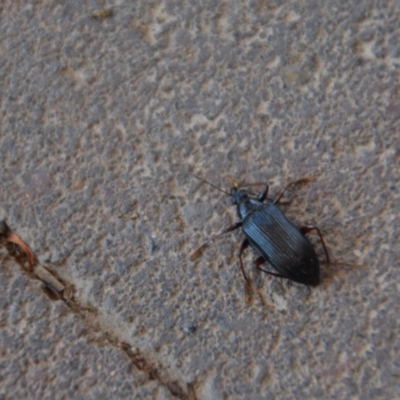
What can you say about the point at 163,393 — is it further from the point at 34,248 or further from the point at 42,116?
the point at 42,116

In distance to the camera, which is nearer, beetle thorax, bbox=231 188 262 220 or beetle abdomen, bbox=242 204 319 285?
beetle abdomen, bbox=242 204 319 285

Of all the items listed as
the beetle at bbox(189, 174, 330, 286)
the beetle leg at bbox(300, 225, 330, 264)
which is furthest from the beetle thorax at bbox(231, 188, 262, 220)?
the beetle leg at bbox(300, 225, 330, 264)

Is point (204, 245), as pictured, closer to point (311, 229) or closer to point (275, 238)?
point (275, 238)

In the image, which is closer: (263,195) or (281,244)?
(281,244)

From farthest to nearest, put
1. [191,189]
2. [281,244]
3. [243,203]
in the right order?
[191,189], [243,203], [281,244]

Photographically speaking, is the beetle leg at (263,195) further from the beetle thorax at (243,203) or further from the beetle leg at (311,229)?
the beetle leg at (311,229)

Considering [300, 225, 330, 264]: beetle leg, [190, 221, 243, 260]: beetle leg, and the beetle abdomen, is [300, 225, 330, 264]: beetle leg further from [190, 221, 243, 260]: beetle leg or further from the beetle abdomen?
[190, 221, 243, 260]: beetle leg

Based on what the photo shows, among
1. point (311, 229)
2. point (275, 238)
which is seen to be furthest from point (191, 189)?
point (311, 229)
